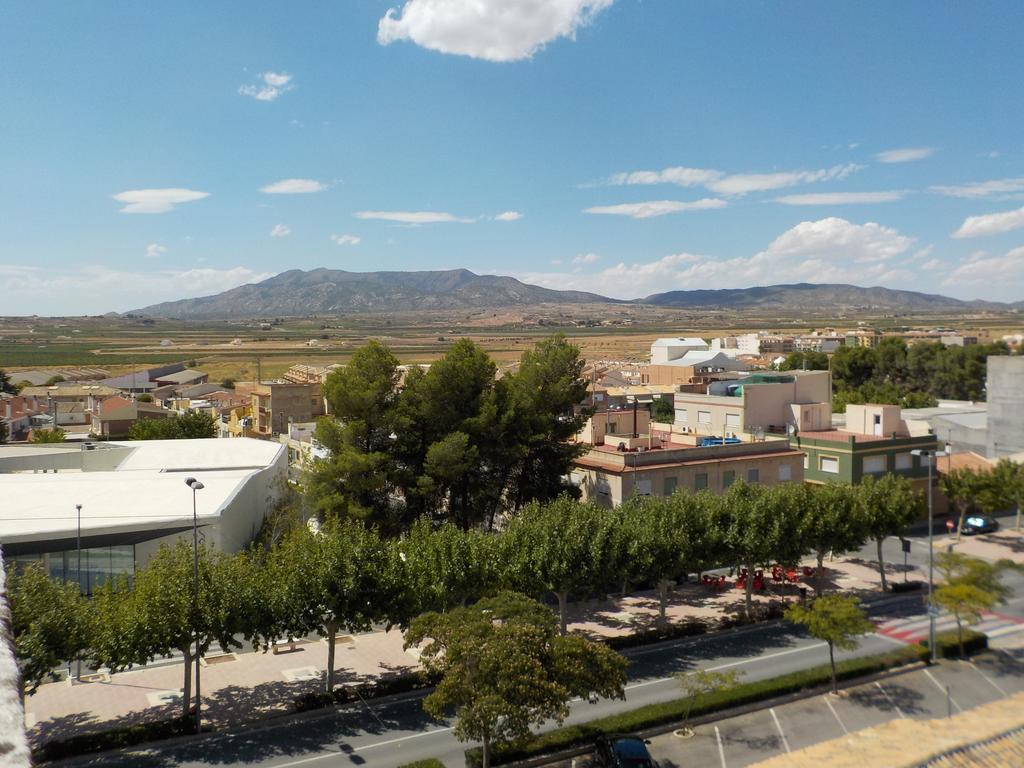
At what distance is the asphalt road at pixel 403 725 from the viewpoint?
2055 centimetres

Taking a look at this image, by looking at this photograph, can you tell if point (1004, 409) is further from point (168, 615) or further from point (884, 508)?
point (168, 615)

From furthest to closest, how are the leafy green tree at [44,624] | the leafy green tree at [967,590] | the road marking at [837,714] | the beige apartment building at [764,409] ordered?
the beige apartment building at [764,409] → the leafy green tree at [967,590] → the road marking at [837,714] → the leafy green tree at [44,624]

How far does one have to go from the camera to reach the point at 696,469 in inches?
1564

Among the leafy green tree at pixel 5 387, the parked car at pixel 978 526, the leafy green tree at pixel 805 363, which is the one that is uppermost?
the leafy green tree at pixel 805 363

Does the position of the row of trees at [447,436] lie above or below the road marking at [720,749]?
above

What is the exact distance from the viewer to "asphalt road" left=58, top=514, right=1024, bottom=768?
20547 mm

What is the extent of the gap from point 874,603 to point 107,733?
2916 centimetres

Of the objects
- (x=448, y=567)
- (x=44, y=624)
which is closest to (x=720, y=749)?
(x=448, y=567)

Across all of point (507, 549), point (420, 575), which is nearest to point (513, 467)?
point (507, 549)

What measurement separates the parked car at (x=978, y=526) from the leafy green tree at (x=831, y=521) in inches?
605

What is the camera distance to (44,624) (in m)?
19.9

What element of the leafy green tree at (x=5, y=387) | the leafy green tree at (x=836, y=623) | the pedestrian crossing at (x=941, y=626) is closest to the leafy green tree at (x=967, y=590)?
the pedestrian crossing at (x=941, y=626)

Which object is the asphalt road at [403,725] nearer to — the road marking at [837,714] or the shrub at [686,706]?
the shrub at [686,706]

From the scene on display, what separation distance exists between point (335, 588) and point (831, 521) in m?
20.2
